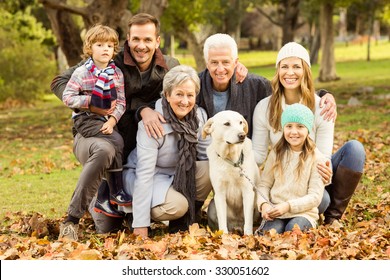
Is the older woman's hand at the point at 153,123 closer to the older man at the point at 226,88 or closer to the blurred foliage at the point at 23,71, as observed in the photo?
the older man at the point at 226,88

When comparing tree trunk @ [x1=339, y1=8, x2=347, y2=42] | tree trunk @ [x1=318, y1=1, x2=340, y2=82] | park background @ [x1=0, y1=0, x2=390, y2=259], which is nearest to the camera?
park background @ [x1=0, y1=0, x2=390, y2=259]

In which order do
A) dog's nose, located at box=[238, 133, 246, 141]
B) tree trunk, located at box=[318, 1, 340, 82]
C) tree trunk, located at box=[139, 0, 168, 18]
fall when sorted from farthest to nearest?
tree trunk, located at box=[318, 1, 340, 82] → tree trunk, located at box=[139, 0, 168, 18] → dog's nose, located at box=[238, 133, 246, 141]

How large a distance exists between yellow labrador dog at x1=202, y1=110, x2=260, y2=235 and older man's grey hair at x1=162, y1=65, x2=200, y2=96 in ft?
1.44

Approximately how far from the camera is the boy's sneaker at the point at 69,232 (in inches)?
284

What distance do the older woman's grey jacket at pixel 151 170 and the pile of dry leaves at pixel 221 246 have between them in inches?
12.6

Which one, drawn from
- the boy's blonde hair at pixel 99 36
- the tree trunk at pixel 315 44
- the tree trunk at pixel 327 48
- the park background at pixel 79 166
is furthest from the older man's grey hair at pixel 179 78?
the tree trunk at pixel 315 44

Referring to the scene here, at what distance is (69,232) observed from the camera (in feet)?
23.7

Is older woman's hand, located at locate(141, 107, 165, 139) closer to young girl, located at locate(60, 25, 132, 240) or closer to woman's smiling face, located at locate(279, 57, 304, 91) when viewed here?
young girl, located at locate(60, 25, 132, 240)

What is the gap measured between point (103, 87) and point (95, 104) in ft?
0.63

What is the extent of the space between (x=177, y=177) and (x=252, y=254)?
5.62 ft

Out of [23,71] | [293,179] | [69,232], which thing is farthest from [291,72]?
[23,71]

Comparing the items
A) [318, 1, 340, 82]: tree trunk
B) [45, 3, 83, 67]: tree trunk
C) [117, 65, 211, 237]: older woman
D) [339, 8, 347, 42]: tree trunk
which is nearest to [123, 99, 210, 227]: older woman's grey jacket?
[117, 65, 211, 237]: older woman

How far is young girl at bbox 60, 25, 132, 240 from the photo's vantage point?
7.26 meters
